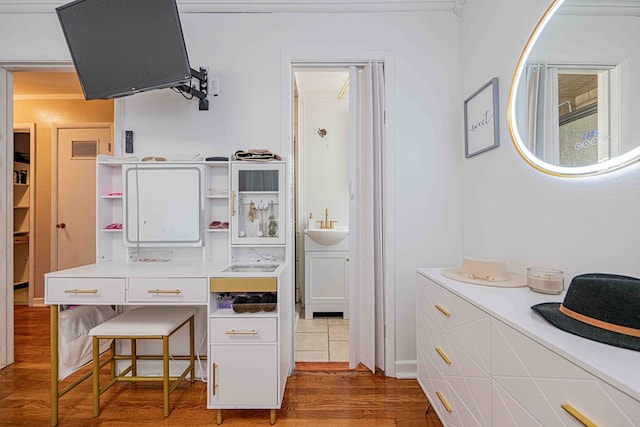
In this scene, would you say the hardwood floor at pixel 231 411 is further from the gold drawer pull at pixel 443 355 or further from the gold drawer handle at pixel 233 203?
the gold drawer handle at pixel 233 203

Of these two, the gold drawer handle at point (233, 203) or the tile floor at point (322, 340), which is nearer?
the gold drawer handle at point (233, 203)

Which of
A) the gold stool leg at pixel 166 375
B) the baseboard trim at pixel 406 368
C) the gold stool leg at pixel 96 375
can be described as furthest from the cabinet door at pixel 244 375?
the baseboard trim at pixel 406 368

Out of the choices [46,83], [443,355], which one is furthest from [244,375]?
[46,83]

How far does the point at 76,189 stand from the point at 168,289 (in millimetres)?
2996

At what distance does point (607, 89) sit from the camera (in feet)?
3.39

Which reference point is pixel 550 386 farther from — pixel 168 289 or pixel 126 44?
pixel 126 44

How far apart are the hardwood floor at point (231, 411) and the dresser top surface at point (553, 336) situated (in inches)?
38.3

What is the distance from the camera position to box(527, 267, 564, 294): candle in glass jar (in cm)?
117

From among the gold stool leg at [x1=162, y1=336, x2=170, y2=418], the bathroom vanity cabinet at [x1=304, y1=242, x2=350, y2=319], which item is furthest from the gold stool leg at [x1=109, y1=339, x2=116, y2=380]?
the bathroom vanity cabinet at [x1=304, y1=242, x2=350, y2=319]

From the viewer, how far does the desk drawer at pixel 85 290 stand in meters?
1.66

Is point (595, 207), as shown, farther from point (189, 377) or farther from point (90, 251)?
point (90, 251)

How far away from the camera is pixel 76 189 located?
12.0 feet

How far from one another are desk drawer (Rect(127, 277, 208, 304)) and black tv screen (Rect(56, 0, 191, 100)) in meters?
1.16

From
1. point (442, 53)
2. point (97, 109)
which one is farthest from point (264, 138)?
point (97, 109)
